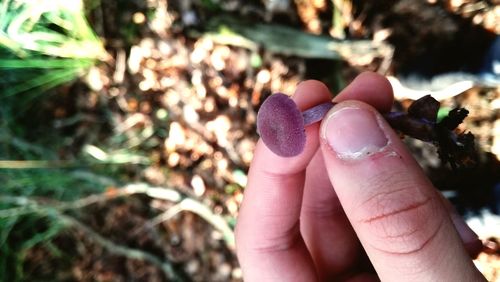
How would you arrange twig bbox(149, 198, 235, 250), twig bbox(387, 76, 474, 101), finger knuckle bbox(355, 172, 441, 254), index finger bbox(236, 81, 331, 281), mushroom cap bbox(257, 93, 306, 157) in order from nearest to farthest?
finger knuckle bbox(355, 172, 441, 254) → mushroom cap bbox(257, 93, 306, 157) → index finger bbox(236, 81, 331, 281) → twig bbox(387, 76, 474, 101) → twig bbox(149, 198, 235, 250)

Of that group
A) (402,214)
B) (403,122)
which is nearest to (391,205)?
(402,214)

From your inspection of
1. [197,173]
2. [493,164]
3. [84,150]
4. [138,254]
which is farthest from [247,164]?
[493,164]

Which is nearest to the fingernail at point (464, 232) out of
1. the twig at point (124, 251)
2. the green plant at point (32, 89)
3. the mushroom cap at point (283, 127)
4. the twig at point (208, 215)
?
the mushroom cap at point (283, 127)

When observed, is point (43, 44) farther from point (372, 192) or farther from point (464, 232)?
point (464, 232)

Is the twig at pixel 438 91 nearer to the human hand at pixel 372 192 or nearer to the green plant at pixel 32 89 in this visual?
the human hand at pixel 372 192

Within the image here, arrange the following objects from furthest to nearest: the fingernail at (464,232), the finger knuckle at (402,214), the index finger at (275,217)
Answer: the fingernail at (464,232), the index finger at (275,217), the finger knuckle at (402,214)

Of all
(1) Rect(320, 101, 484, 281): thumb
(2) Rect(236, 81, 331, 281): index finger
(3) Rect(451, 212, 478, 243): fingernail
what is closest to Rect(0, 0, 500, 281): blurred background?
(3) Rect(451, 212, 478, 243): fingernail

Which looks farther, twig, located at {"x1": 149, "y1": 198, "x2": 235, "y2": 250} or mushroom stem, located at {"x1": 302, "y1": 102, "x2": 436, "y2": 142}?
twig, located at {"x1": 149, "y1": 198, "x2": 235, "y2": 250}

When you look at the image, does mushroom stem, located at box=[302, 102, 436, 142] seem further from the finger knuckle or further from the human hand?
the finger knuckle

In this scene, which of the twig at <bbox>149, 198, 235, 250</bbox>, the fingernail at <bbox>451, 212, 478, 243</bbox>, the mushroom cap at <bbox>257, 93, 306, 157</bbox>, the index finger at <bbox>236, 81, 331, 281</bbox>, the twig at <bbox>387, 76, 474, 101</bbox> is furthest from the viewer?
the twig at <bbox>149, 198, 235, 250</bbox>
